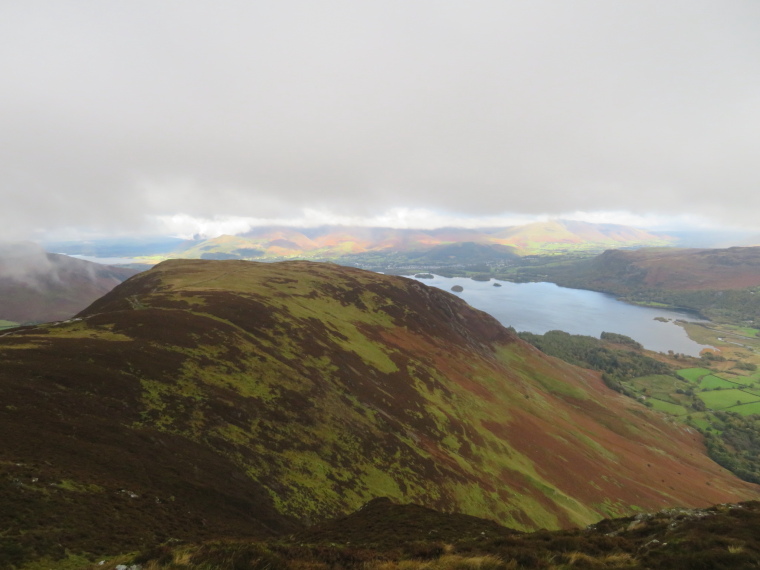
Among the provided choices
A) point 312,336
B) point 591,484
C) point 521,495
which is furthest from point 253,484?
point 591,484

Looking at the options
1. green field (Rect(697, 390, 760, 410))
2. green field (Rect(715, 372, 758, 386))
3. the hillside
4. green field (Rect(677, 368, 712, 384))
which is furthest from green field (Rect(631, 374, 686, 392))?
the hillside

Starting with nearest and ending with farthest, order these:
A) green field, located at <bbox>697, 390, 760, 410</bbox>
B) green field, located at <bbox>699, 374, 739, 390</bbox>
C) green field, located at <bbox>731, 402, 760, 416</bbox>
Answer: green field, located at <bbox>731, 402, 760, 416</bbox>
green field, located at <bbox>697, 390, 760, 410</bbox>
green field, located at <bbox>699, 374, 739, 390</bbox>

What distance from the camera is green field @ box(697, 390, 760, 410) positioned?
159 m

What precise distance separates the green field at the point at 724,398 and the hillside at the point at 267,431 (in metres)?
80.7

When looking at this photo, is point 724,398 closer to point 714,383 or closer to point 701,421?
point 714,383

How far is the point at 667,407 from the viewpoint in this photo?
155125 millimetres

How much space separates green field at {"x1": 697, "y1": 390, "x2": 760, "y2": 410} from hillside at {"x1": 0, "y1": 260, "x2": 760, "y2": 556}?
8073cm

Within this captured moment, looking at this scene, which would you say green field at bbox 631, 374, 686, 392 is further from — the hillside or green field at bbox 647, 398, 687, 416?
the hillside

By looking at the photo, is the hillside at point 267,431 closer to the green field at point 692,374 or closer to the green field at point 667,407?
the green field at point 667,407

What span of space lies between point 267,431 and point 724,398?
769ft

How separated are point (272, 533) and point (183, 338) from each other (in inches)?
1118

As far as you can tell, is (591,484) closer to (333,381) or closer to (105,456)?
(333,381)

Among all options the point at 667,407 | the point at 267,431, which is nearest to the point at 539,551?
the point at 267,431

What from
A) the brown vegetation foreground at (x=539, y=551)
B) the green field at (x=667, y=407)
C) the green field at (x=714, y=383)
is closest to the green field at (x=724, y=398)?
the green field at (x=714, y=383)
